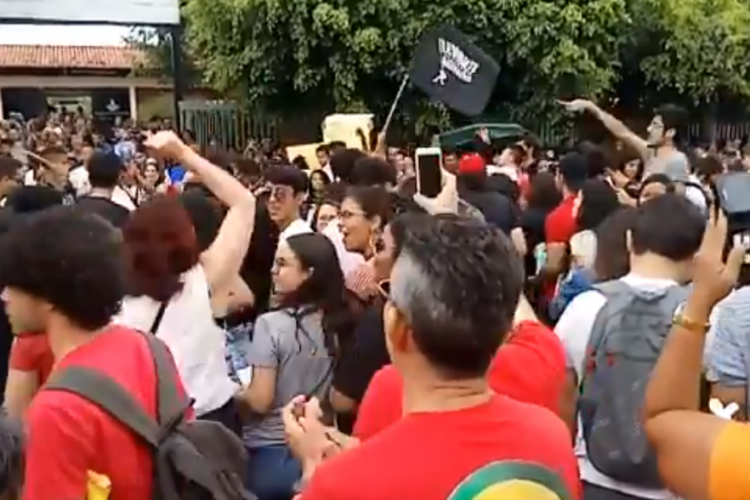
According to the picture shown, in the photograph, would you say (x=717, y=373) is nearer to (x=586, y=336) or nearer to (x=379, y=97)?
(x=586, y=336)

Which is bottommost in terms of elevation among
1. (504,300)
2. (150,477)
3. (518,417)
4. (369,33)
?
(150,477)

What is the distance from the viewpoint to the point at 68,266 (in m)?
2.57

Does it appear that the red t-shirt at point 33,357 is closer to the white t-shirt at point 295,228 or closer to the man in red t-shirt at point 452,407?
the man in red t-shirt at point 452,407

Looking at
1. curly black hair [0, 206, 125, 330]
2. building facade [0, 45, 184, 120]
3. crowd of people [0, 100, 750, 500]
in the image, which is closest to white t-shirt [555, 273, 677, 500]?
crowd of people [0, 100, 750, 500]

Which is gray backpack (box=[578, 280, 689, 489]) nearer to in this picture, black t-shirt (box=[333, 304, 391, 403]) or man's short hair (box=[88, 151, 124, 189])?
black t-shirt (box=[333, 304, 391, 403])

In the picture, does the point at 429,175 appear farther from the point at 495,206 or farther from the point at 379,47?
the point at 379,47

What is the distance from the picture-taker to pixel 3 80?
112 feet

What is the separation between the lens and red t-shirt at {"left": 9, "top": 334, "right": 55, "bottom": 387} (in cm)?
295

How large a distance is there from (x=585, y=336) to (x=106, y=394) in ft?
5.15

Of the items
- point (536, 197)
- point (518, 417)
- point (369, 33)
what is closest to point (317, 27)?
point (369, 33)

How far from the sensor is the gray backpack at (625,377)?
3.20 meters

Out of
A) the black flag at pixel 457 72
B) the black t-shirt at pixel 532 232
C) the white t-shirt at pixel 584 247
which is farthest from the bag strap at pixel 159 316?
the black flag at pixel 457 72

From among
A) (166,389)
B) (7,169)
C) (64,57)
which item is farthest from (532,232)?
(64,57)

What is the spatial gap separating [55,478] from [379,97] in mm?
16955
